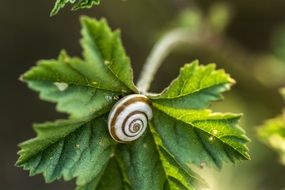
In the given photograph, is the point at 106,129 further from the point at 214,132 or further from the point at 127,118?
the point at 214,132

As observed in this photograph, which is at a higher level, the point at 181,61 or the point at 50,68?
the point at 181,61

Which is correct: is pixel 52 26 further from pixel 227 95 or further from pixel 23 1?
pixel 227 95

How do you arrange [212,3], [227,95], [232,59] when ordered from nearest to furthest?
[232,59] → [227,95] → [212,3]

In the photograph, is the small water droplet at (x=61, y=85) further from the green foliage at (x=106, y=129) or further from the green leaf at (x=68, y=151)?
the green leaf at (x=68, y=151)

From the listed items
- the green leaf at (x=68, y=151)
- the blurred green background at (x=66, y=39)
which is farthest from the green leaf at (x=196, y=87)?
the blurred green background at (x=66, y=39)

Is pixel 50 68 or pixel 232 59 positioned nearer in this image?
pixel 50 68

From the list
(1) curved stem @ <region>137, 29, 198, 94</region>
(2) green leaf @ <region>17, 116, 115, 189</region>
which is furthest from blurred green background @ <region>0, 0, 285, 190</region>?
(2) green leaf @ <region>17, 116, 115, 189</region>

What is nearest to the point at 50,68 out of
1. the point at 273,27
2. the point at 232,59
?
the point at 232,59

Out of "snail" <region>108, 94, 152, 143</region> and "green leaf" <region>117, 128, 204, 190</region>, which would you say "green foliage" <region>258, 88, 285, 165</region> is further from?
"snail" <region>108, 94, 152, 143</region>
